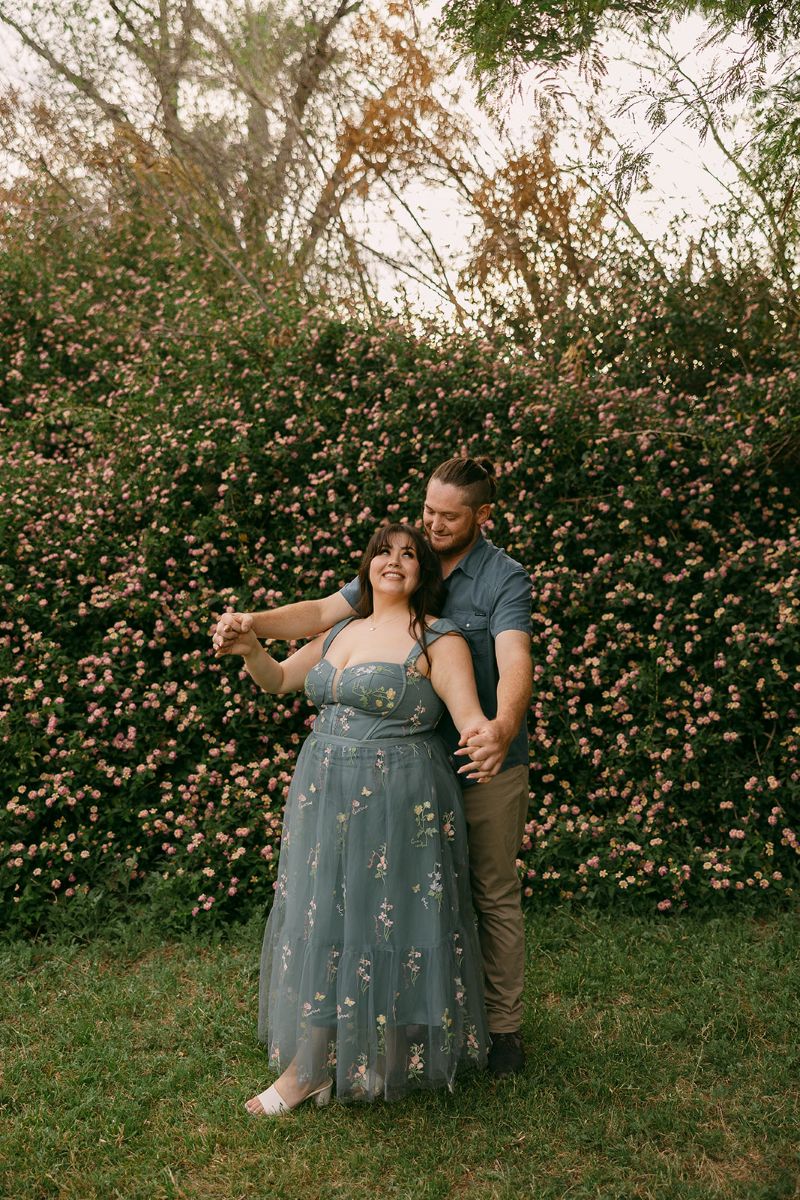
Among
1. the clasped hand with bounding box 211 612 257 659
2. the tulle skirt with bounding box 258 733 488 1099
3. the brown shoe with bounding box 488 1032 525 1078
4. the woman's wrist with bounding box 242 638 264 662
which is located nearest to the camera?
the tulle skirt with bounding box 258 733 488 1099

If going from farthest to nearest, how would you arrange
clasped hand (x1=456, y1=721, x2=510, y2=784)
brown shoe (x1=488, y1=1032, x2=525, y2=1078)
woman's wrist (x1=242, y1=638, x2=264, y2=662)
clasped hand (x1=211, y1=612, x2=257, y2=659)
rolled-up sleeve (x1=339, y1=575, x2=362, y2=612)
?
rolled-up sleeve (x1=339, y1=575, x2=362, y2=612) → brown shoe (x1=488, y1=1032, x2=525, y2=1078) → woman's wrist (x1=242, y1=638, x2=264, y2=662) → clasped hand (x1=211, y1=612, x2=257, y2=659) → clasped hand (x1=456, y1=721, x2=510, y2=784)

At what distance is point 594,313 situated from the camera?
262 inches

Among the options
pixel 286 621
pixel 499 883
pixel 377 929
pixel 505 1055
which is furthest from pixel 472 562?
pixel 505 1055

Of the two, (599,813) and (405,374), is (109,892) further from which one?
(405,374)

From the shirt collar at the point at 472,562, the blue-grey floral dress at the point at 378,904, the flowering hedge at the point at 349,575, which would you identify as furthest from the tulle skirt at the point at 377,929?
the flowering hedge at the point at 349,575

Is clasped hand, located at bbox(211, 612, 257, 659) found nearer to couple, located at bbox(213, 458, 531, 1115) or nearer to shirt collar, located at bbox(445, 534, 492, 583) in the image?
couple, located at bbox(213, 458, 531, 1115)

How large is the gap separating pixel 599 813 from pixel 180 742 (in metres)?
2.12

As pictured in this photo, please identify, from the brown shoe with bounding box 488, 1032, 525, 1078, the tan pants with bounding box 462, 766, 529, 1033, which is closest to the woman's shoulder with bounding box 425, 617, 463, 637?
the tan pants with bounding box 462, 766, 529, 1033

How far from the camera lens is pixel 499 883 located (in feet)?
11.3

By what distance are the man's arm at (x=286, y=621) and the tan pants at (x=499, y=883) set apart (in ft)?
2.41

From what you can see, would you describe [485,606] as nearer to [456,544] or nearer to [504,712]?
[456,544]

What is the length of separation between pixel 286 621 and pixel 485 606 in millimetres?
656

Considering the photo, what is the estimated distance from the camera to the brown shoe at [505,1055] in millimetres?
3402

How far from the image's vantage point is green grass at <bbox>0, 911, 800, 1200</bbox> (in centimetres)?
294
